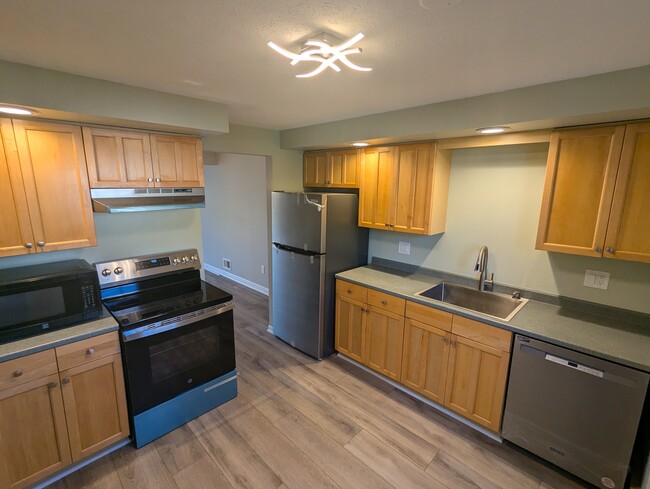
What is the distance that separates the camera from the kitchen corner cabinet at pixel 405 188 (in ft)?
8.71

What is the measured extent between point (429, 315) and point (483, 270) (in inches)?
25.2

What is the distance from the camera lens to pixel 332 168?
3410 millimetres

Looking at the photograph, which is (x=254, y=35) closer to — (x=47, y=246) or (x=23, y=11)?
(x=23, y=11)

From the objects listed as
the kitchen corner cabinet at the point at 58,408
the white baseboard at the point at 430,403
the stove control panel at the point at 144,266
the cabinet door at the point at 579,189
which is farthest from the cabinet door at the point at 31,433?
the cabinet door at the point at 579,189

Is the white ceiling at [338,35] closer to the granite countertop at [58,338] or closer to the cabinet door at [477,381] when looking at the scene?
the granite countertop at [58,338]

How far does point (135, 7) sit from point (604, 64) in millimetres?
2094

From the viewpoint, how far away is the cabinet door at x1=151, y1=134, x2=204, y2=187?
91.3 inches

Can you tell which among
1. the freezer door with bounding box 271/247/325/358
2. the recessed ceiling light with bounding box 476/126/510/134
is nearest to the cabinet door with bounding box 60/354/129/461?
the freezer door with bounding box 271/247/325/358

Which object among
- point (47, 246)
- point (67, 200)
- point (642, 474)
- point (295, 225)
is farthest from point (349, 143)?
point (642, 474)

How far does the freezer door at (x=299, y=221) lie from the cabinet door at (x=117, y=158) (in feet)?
4.15

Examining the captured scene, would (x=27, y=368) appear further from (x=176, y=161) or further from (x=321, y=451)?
(x=321, y=451)

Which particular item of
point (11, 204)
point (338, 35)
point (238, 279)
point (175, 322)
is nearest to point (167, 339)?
point (175, 322)

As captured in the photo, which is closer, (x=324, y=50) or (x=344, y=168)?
(x=324, y=50)

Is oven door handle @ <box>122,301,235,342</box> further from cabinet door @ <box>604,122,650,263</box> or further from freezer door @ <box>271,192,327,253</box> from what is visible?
cabinet door @ <box>604,122,650,263</box>
